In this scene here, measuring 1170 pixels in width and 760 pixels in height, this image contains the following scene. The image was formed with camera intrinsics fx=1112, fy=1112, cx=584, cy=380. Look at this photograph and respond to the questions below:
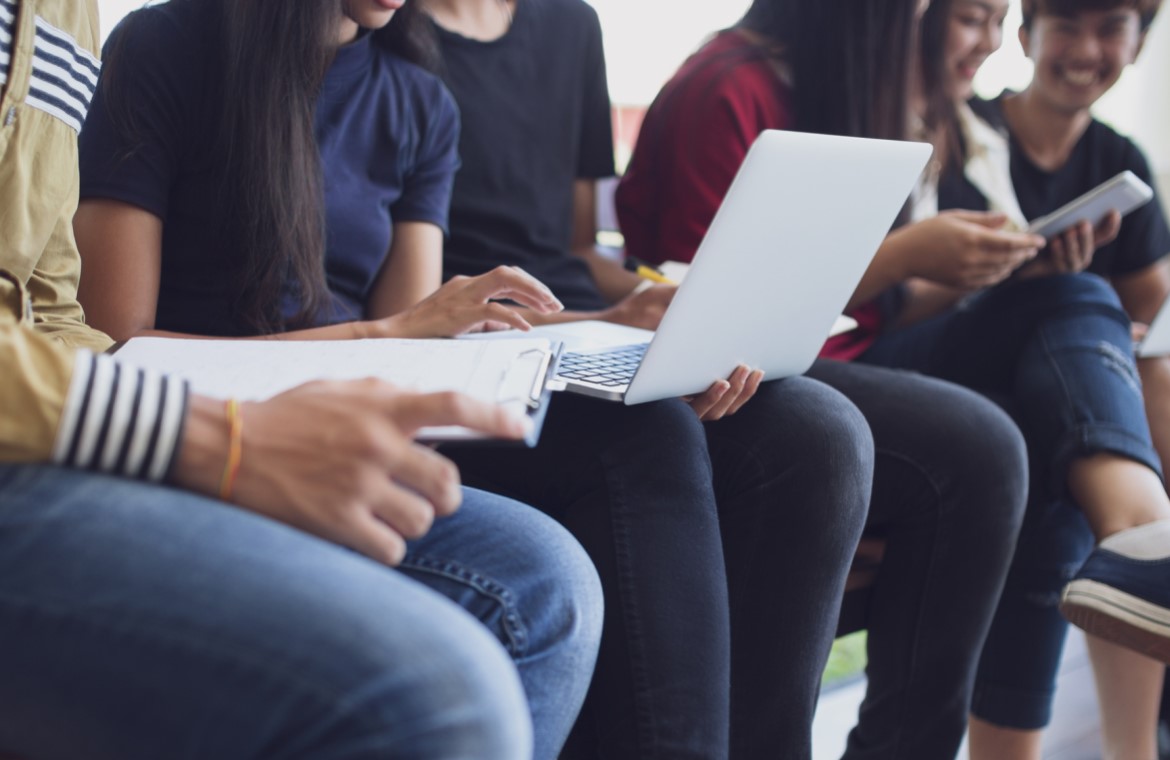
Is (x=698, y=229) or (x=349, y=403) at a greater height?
(x=349, y=403)

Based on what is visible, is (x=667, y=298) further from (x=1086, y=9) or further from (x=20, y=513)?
(x=1086, y=9)

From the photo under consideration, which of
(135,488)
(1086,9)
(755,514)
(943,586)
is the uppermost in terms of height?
(1086,9)

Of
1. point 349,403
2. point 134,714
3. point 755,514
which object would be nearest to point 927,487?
point 755,514

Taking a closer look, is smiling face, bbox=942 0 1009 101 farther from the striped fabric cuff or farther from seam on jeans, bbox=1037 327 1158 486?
the striped fabric cuff

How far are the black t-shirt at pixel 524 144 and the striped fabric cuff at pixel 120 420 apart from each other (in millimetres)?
737

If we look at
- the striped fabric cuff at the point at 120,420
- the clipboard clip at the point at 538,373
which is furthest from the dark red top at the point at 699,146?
the striped fabric cuff at the point at 120,420

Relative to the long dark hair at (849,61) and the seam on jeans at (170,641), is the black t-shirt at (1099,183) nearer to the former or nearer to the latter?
the long dark hair at (849,61)

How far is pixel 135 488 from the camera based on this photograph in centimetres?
48

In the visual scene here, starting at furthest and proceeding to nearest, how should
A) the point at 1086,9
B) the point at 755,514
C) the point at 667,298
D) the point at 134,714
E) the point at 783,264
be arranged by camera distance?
the point at 1086,9
the point at 667,298
the point at 755,514
the point at 783,264
the point at 134,714

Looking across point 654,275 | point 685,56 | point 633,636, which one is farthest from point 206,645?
point 685,56

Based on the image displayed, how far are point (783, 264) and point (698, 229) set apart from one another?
432 millimetres

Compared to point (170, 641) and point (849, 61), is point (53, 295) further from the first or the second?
point (849, 61)

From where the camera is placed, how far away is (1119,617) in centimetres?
92

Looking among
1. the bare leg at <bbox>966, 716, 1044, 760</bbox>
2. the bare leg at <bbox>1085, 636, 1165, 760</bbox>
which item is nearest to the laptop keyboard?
the bare leg at <bbox>966, 716, 1044, 760</bbox>
